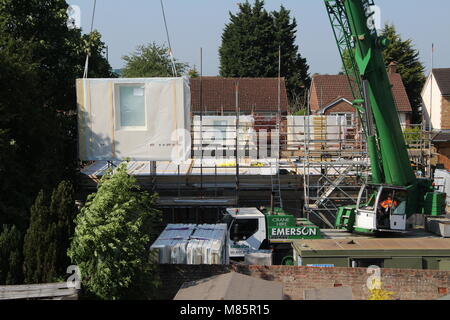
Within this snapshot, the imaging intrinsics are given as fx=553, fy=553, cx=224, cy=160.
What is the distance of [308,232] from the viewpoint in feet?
48.6

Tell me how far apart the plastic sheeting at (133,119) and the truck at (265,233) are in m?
2.98

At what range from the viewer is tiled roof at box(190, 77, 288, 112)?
43.1 metres

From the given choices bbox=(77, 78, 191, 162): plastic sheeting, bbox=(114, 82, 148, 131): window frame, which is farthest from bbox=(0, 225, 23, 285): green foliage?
bbox=(114, 82, 148, 131): window frame

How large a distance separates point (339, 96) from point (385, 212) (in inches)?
1101

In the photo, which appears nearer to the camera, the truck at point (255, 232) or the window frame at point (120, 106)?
the truck at point (255, 232)

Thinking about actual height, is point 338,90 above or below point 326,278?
above

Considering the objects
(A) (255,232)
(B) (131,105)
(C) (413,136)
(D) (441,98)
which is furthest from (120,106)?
(D) (441,98)

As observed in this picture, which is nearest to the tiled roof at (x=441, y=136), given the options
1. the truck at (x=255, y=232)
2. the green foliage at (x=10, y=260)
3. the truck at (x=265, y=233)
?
the truck at (x=255, y=232)

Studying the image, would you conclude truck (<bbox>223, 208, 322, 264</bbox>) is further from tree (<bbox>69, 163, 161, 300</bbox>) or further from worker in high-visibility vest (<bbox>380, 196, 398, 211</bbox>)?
tree (<bbox>69, 163, 161, 300</bbox>)

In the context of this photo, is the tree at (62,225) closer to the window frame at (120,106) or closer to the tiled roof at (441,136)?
the window frame at (120,106)

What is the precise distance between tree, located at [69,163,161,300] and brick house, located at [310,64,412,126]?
3018cm

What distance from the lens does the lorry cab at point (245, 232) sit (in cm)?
1485

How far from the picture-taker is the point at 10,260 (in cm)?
1130

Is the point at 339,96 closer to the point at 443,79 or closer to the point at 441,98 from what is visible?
the point at 441,98
